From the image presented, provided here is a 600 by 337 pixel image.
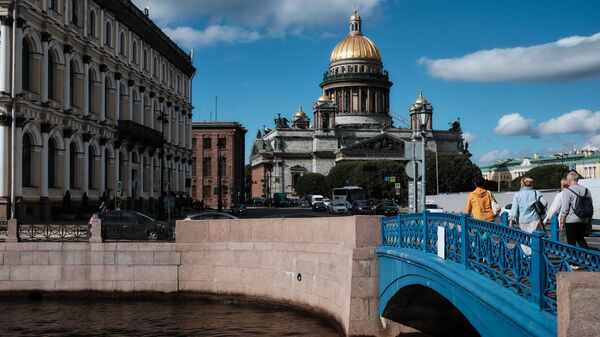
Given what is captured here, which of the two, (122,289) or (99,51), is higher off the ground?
(99,51)

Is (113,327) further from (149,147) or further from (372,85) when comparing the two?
(372,85)

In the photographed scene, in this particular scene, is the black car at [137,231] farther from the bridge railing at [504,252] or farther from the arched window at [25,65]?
the arched window at [25,65]

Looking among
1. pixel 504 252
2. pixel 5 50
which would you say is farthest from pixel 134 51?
pixel 504 252

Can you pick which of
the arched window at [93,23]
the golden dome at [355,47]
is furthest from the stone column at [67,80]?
the golden dome at [355,47]

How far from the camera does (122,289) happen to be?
77.0ft

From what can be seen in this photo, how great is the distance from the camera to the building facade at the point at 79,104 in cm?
3478

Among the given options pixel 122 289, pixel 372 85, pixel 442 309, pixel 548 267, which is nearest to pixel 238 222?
pixel 122 289


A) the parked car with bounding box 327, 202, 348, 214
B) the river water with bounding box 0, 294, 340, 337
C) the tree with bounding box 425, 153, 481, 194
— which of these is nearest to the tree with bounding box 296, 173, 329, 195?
the tree with bounding box 425, 153, 481, 194

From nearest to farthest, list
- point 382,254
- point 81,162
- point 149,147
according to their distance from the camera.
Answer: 1. point 382,254
2. point 81,162
3. point 149,147

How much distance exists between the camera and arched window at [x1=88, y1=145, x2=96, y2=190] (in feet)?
150

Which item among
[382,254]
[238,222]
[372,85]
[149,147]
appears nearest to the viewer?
[382,254]

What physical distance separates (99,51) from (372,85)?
377 feet

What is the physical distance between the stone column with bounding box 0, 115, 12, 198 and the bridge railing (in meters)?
25.6

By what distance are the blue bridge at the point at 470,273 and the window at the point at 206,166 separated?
316 feet
